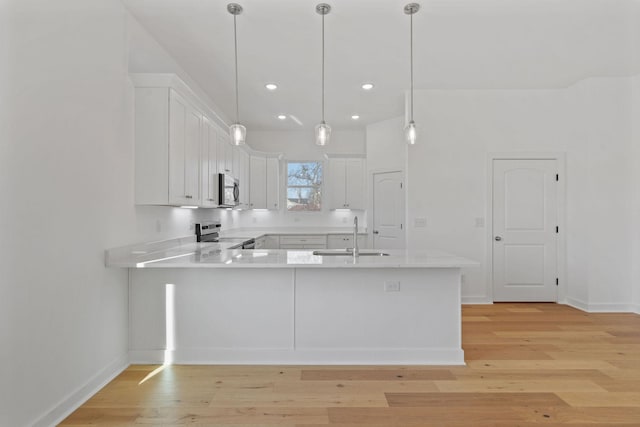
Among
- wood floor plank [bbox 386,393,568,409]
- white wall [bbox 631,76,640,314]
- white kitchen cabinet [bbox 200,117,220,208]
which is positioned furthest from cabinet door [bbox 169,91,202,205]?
white wall [bbox 631,76,640,314]

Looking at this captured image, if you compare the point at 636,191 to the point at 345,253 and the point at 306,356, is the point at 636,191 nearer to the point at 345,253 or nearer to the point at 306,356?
the point at 345,253

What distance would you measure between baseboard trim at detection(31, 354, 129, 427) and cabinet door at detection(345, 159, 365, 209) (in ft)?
15.3

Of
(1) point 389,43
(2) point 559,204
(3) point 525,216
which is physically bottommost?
(3) point 525,216

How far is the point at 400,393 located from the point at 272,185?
4832 millimetres

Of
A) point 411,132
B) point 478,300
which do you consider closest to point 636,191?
point 478,300

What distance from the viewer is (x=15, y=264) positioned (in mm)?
1797

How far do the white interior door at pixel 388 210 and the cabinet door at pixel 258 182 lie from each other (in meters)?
2.03

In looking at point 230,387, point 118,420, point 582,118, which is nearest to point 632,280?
point 582,118

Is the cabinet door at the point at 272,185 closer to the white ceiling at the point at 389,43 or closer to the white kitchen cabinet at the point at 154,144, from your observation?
the white ceiling at the point at 389,43

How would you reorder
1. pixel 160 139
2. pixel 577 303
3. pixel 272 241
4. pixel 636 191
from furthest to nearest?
pixel 272 241 → pixel 577 303 → pixel 636 191 → pixel 160 139

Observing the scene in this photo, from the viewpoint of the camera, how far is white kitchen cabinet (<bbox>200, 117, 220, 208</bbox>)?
3.84 meters

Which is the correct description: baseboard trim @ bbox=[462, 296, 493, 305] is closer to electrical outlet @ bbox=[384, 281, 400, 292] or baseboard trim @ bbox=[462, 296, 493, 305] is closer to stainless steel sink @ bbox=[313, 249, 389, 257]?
stainless steel sink @ bbox=[313, 249, 389, 257]

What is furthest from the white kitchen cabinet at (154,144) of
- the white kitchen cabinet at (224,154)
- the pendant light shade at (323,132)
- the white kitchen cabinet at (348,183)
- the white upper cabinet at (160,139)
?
the white kitchen cabinet at (348,183)

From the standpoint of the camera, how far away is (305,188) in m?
6.92
